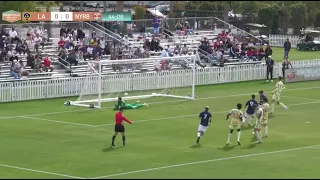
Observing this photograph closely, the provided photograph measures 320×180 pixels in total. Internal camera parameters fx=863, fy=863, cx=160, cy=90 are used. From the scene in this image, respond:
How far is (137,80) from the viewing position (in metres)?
53.4

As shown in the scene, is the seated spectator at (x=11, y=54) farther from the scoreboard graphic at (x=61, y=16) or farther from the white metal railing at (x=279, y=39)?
the white metal railing at (x=279, y=39)

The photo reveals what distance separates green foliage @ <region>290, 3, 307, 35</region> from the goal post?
35855mm

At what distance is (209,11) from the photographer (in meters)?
92.6

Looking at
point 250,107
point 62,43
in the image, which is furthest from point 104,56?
point 250,107

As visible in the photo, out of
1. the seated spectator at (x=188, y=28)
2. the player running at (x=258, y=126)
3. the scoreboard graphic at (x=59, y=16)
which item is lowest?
the player running at (x=258, y=126)

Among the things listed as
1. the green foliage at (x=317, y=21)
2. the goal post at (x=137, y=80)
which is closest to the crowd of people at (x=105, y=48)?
the goal post at (x=137, y=80)

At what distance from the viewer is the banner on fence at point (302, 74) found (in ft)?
198

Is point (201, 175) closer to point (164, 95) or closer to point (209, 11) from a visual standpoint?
point (164, 95)

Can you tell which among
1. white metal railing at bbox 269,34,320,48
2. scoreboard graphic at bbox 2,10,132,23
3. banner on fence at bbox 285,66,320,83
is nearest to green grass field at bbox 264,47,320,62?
white metal railing at bbox 269,34,320,48

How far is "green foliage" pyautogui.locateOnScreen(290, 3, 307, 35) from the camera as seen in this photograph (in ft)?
294

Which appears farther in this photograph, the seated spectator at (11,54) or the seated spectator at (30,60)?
the seated spectator at (11,54)

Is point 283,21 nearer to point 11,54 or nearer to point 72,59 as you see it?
point 72,59

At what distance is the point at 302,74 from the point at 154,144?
26.9m

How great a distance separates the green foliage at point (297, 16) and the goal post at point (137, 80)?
3585 cm
